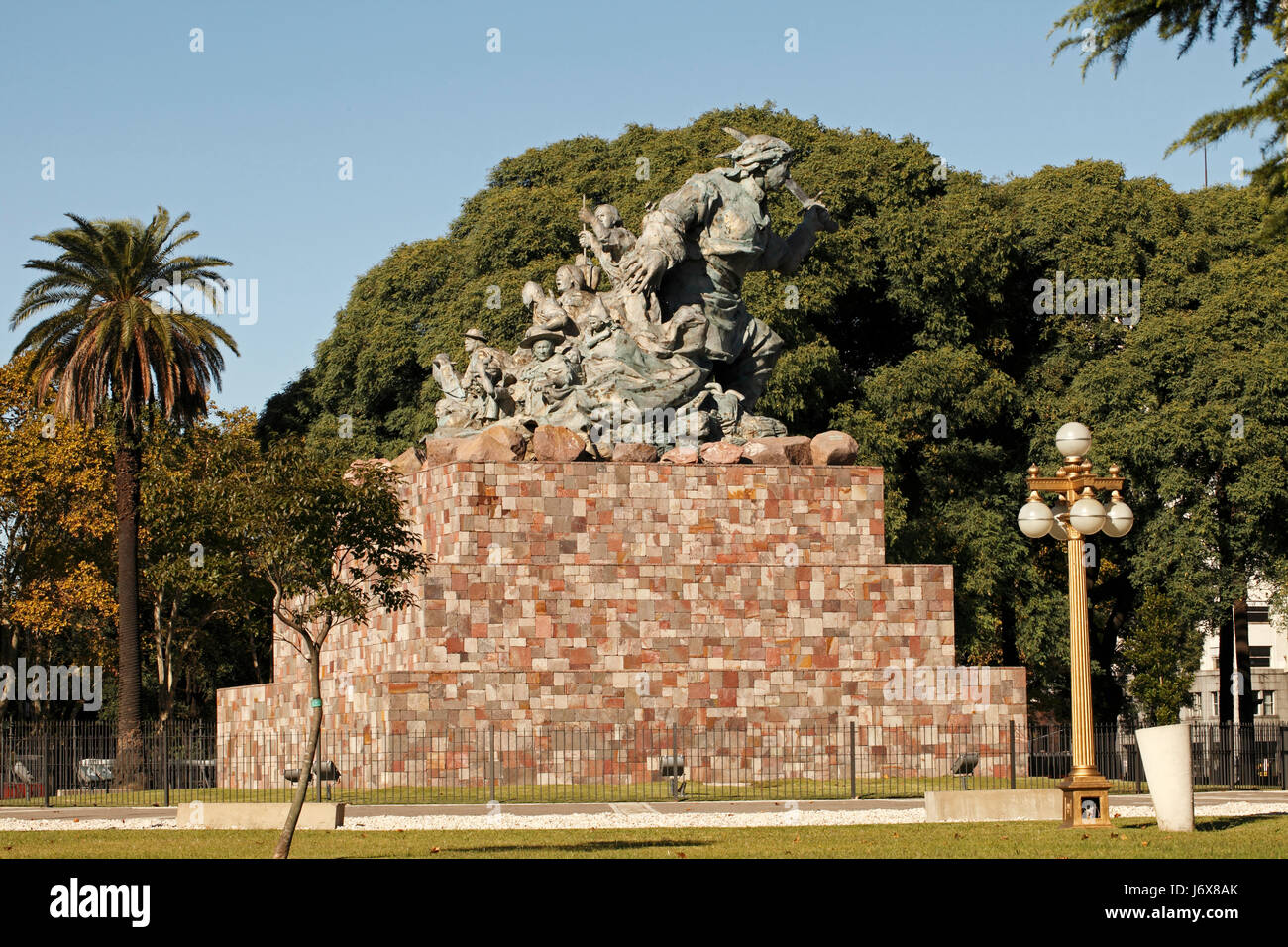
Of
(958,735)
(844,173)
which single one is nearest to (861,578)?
(958,735)

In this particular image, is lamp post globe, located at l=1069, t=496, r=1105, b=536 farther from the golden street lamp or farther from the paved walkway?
the paved walkway

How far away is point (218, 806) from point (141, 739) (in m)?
16.4

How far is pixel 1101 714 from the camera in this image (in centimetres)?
5128

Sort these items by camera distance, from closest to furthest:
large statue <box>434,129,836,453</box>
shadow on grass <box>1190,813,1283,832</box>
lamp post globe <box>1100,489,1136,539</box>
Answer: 1. shadow on grass <box>1190,813,1283,832</box>
2. lamp post globe <box>1100,489,1136,539</box>
3. large statue <box>434,129,836,453</box>

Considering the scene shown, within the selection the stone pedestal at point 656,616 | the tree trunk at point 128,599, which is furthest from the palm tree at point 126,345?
the stone pedestal at point 656,616

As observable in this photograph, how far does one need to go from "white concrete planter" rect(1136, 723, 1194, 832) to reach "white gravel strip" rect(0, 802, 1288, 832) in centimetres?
252

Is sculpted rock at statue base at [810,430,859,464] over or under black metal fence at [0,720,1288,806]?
over

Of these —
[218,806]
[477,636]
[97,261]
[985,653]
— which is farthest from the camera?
[985,653]

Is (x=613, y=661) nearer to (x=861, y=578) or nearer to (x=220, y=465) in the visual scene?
(x=861, y=578)

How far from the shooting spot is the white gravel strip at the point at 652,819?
24.0 metres

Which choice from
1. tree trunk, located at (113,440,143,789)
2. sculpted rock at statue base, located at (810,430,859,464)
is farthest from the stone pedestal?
tree trunk, located at (113,440,143,789)

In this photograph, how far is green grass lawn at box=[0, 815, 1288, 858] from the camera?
18.9 meters

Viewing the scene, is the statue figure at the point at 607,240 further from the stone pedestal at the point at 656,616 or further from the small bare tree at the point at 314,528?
the small bare tree at the point at 314,528

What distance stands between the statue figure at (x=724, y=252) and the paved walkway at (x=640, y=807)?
1176cm
